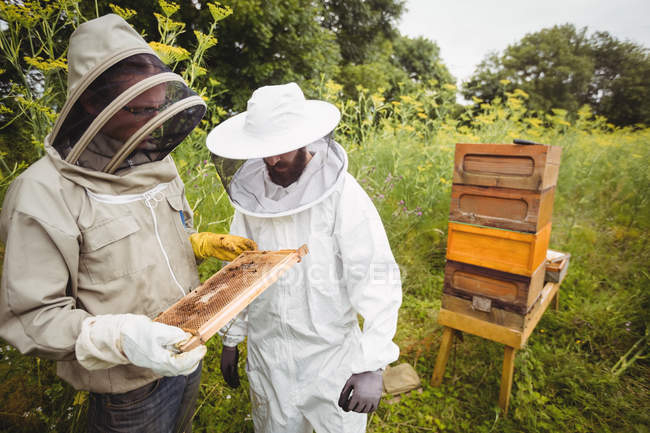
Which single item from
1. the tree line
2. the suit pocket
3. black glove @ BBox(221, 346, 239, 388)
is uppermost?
the tree line

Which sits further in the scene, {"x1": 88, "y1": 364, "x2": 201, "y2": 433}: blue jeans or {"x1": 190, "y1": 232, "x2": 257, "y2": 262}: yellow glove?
{"x1": 190, "y1": 232, "x2": 257, "y2": 262}: yellow glove

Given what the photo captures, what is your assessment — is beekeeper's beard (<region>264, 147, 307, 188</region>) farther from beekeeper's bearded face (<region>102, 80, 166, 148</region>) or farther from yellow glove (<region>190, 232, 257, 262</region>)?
beekeeper's bearded face (<region>102, 80, 166, 148</region>)

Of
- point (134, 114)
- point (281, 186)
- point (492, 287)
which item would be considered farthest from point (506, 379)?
point (134, 114)

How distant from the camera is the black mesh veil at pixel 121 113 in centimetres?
114

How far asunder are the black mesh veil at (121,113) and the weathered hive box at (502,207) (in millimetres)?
2188

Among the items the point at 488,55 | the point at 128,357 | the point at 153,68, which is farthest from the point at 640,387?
the point at 488,55

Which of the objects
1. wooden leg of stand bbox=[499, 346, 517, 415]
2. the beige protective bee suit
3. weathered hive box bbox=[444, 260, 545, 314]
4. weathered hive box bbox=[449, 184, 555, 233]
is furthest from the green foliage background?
weathered hive box bbox=[449, 184, 555, 233]

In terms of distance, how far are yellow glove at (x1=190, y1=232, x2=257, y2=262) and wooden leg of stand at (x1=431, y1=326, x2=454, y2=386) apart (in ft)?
7.17

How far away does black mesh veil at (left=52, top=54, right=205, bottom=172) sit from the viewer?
44.8 inches

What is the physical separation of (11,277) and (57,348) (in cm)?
29

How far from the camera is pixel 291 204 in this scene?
148 cm

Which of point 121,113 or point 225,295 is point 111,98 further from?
point 225,295

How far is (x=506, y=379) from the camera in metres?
2.59

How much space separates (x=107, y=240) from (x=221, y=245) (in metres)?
0.54
